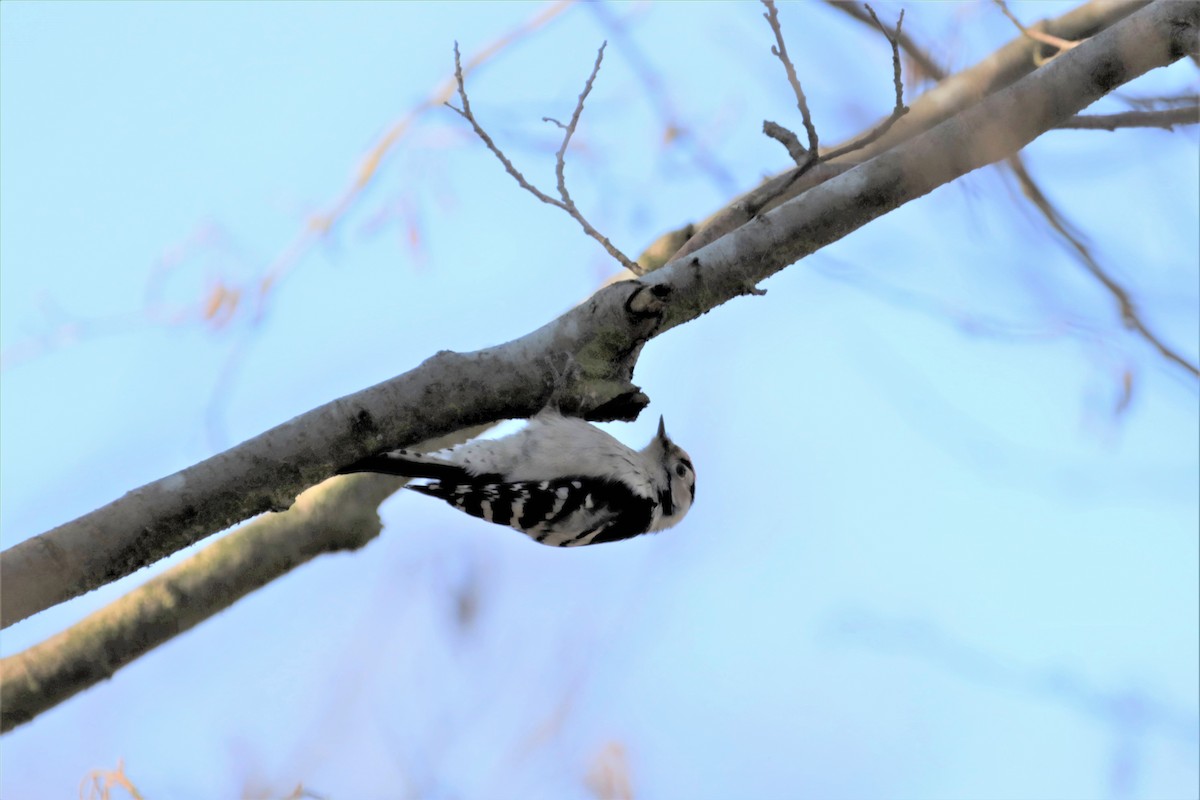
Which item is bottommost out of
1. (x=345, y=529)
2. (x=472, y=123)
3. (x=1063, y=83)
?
(x=345, y=529)

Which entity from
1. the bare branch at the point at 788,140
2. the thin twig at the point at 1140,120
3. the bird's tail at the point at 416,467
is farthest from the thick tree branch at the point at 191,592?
the thin twig at the point at 1140,120

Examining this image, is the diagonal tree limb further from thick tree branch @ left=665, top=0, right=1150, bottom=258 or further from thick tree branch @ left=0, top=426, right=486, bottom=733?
thick tree branch @ left=0, top=426, right=486, bottom=733

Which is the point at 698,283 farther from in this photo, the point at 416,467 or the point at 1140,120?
the point at 1140,120

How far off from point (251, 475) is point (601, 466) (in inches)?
87.8

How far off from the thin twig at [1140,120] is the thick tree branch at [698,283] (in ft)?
1.62

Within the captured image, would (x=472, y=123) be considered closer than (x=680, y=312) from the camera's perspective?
No

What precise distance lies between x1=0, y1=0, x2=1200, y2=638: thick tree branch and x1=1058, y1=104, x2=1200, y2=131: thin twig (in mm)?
495

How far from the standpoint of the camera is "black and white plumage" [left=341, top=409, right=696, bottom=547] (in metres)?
4.18

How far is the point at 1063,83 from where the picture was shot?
3.11 m

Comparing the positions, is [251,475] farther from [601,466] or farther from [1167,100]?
[1167,100]

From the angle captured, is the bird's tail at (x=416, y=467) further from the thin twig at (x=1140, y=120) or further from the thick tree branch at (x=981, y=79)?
the thin twig at (x=1140, y=120)

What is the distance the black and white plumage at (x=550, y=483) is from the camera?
418 cm

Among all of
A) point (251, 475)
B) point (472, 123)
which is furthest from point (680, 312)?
point (251, 475)

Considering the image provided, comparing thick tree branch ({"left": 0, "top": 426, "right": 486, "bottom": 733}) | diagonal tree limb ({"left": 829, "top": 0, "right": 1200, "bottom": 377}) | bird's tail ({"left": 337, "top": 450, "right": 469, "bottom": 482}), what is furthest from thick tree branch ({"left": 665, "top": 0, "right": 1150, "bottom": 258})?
thick tree branch ({"left": 0, "top": 426, "right": 486, "bottom": 733})
